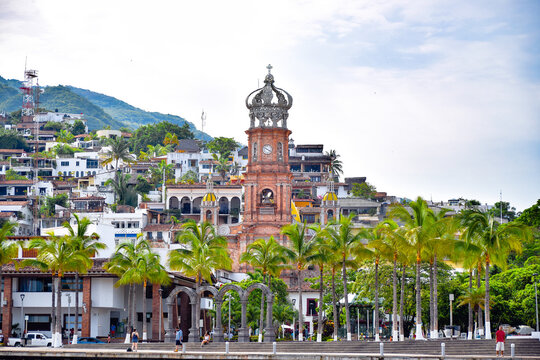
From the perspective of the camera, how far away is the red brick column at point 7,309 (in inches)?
3273

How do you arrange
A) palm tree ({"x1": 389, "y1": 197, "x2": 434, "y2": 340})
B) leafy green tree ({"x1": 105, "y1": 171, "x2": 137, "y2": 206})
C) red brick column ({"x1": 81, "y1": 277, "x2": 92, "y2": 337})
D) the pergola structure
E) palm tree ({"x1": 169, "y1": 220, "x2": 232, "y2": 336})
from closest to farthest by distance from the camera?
palm tree ({"x1": 389, "y1": 197, "x2": 434, "y2": 340}), the pergola structure, palm tree ({"x1": 169, "y1": 220, "x2": 232, "y2": 336}), red brick column ({"x1": 81, "y1": 277, "x2": 92, "y2": 337}), leafy green tree ({"x1": 105, "y1": 171, "x2": 137, "y2": 206})

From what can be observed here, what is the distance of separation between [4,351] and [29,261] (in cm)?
1335

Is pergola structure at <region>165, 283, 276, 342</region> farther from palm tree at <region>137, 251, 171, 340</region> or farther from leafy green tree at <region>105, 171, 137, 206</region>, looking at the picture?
leafy green tree at <region>105, 171, 137, 206</region>

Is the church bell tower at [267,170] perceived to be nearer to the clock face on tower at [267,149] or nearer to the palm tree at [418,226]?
the clock face on tower at [267,149]

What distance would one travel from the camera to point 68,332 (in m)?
82.1

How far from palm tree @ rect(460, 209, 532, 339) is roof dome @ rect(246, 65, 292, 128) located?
6023 cm

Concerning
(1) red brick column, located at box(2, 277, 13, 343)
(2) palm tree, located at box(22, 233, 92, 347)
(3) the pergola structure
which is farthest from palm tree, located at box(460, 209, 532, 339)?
(1) red brick column, located at box(2, 277, 13, 343)

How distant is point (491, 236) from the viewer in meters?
63.3

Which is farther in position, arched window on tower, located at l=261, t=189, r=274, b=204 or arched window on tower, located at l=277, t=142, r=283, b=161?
arched window on tower, located at l=261, t=189, r=274, b=204

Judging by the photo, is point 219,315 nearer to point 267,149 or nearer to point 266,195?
point 267,149

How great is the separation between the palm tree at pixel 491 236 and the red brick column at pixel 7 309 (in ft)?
137

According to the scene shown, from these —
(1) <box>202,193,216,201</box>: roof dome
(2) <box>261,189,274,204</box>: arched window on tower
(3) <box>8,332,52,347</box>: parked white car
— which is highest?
(1) <box>202,193,216,201</box>: roof dome

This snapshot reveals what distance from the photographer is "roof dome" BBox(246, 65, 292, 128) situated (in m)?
123

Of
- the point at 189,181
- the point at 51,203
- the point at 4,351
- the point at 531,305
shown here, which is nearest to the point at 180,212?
the point at 189,181
